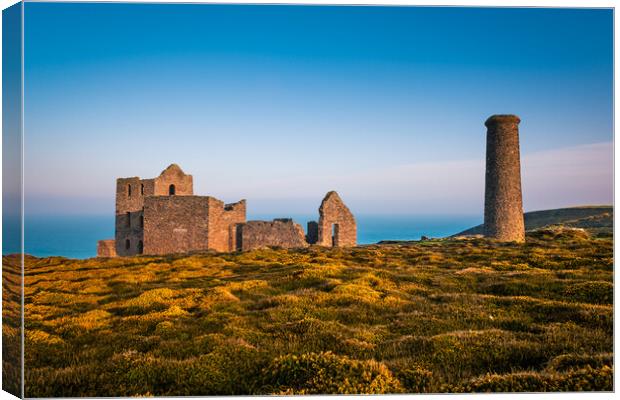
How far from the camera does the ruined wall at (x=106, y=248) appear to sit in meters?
50.2

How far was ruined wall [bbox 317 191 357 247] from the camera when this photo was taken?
43.1m

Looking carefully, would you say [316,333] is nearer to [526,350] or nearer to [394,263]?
[526,350]

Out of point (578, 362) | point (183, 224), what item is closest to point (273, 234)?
point (183, 224)

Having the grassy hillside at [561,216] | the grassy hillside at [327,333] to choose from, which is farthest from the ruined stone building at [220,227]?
the grassy hillside at [561,216]

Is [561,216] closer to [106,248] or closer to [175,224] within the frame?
[175,224]

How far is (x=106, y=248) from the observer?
166 feet

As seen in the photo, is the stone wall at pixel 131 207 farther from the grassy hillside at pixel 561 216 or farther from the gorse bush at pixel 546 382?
the grassy hillside at pixel 561 216

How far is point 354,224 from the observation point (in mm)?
44469

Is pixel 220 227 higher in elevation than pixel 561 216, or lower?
lower

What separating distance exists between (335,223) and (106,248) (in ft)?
86.6

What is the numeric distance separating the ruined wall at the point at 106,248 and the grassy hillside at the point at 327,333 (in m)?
29.7

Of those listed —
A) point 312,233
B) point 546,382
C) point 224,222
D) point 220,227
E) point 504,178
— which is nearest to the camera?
point 546,382

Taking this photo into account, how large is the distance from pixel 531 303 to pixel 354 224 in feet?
101

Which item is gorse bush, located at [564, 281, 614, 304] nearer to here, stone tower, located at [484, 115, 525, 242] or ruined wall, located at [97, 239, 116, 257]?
stone tower, located at [484, 115, 525, 242]
